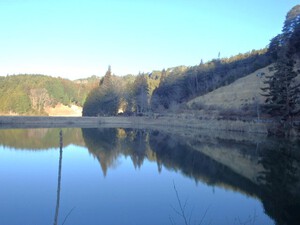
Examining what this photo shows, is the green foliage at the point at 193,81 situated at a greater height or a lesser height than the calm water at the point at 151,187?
greater

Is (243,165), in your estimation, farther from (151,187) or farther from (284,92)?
(284,92)

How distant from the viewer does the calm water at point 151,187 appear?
38.5 feet

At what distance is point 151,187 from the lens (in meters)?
16.6

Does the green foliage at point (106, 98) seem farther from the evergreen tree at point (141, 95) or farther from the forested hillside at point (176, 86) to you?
the evergreen tree at point (141, 95)

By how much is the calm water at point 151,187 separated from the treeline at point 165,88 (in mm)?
49979

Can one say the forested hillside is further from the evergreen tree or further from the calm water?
the calm water

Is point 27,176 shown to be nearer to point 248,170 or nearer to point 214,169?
point 214,169

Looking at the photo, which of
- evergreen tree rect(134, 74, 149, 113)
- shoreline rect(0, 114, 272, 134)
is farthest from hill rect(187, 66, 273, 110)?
evergreen tree rect(134, 74, 149, 113)

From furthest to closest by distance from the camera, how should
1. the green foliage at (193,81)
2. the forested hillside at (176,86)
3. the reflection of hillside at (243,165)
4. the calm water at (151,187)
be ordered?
the green foliage at (193,81)
the forested hillside at (176,86)
the reflection of hillside at (243,165)
the calm water at (151,187)

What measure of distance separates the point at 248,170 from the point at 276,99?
68.1ft

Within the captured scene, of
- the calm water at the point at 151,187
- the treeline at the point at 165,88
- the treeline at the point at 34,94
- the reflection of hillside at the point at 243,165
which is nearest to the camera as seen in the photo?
the calm water at the point at 151,187

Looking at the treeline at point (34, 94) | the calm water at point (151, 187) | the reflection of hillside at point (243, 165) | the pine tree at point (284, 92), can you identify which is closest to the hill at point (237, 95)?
the pine tree at point (284, 92)

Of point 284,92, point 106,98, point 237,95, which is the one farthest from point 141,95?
point 284,92

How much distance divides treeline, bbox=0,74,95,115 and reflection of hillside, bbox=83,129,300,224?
2836 inches
